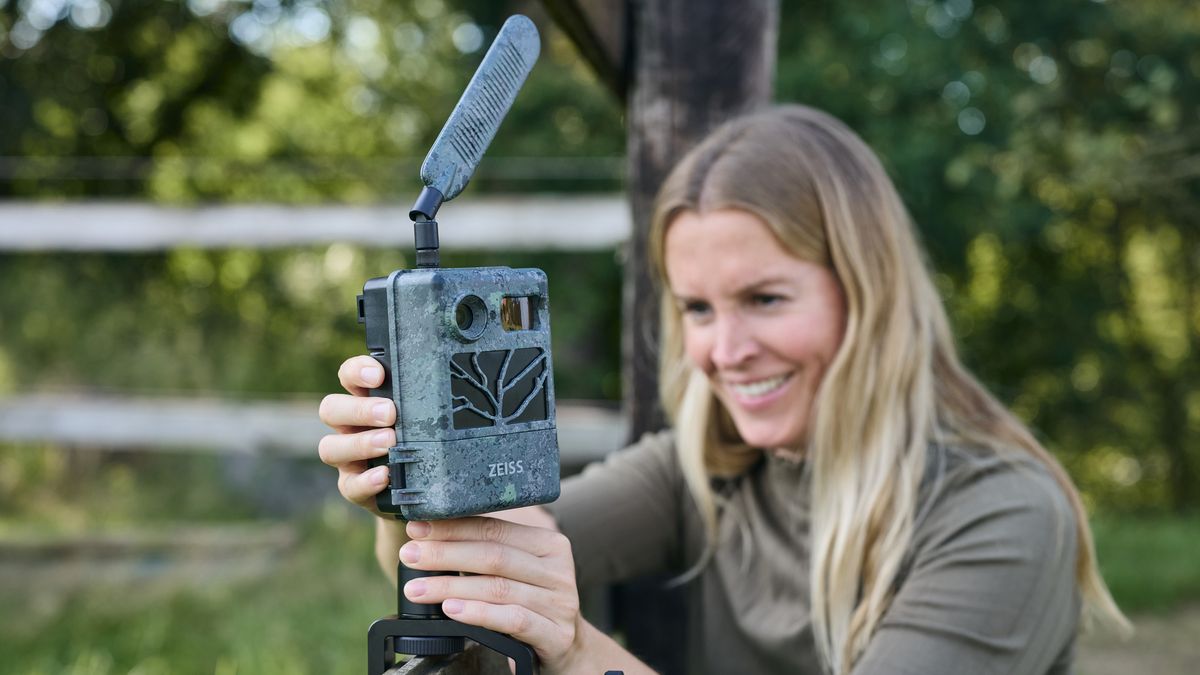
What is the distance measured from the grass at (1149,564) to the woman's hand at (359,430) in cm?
409

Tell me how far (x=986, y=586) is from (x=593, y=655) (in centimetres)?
65

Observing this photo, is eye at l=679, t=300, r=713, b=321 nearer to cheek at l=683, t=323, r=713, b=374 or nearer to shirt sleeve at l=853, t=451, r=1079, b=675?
cheek at l=683, t=323, r=713, b=374

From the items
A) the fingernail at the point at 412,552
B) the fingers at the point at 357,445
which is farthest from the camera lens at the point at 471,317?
the fingernail at the point at 412,552

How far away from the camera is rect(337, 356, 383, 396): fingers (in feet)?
3.36

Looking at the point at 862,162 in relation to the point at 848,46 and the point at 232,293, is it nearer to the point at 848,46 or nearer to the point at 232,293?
the point at 848,46

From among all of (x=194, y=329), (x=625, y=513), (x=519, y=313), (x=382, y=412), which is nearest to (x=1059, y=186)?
(x=194, y=329)

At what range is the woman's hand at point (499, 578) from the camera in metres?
1.08

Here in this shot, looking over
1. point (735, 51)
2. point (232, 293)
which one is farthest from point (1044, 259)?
point (735, 51)

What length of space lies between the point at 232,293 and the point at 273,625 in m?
5.07

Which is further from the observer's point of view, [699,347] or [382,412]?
[699,347]

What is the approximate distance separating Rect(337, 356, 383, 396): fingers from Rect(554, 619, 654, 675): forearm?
1.17 ft

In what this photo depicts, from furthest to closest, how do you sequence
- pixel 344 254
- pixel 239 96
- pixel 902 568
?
pixel 239 96 → pixel 344 254 → pixel 902 568

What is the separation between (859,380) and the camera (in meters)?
1.78

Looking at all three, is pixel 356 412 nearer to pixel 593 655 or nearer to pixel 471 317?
pixel 471 317
